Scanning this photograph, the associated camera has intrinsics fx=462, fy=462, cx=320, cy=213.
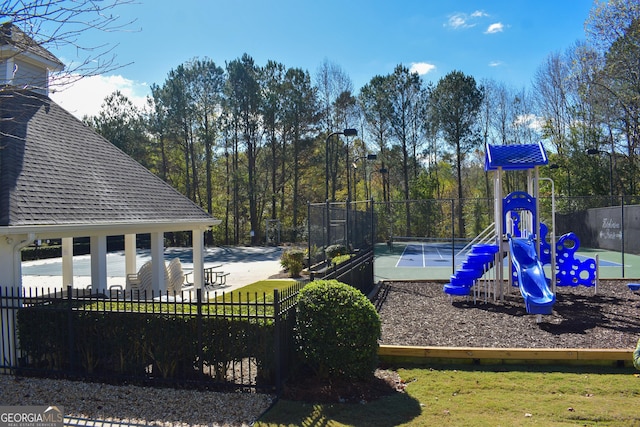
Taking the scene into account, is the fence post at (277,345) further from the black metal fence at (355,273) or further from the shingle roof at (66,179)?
the shingle roof at (66,179)

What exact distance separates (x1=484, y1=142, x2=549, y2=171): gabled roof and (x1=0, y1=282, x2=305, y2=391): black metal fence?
7449 millimetres

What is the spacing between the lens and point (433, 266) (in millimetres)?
21594

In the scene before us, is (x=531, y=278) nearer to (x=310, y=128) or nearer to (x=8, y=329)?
(x=8, y=329)

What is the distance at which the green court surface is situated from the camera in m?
17.6

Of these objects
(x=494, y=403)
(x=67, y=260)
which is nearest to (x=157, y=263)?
(x=67, y=260)

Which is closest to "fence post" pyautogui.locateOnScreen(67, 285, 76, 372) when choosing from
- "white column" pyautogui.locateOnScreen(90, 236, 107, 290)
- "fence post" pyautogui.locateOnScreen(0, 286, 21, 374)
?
"fence post" pyautogui.locateOnScreen(0, 286, 21, 374)

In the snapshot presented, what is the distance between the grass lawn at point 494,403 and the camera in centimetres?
505

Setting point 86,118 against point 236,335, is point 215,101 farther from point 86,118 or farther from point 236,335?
point 236,335

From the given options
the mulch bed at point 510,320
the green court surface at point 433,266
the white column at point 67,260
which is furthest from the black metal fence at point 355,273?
the white column at point 67,260

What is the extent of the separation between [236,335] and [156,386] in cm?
140

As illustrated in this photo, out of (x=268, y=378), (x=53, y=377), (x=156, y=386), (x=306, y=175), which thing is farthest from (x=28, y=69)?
(x=306, y=175)

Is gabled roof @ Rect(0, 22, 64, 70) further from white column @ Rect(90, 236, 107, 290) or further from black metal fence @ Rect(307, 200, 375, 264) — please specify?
black metal fence @ Rect(307, 200, 375, 264)

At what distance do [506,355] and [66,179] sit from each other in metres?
9.15

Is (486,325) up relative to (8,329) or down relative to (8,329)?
down
